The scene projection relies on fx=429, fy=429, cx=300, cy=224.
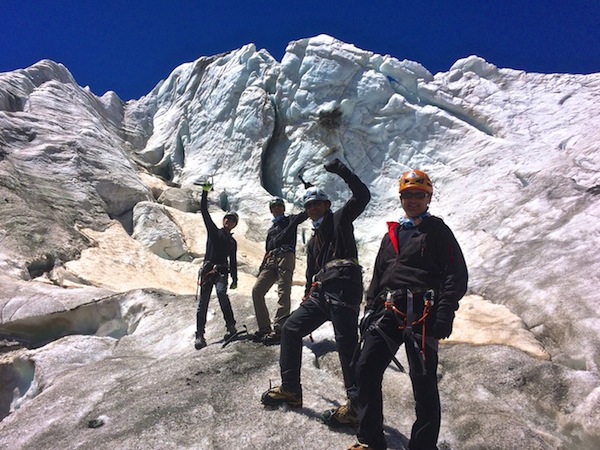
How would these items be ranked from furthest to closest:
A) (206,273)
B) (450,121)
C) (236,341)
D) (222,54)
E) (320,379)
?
1. (222,54)
2. (450,121)
3. (206,273)
4. (236,341)
5. (320,379)

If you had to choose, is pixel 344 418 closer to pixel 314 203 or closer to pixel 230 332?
pixel 314 203

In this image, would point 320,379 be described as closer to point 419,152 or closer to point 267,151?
point 419,152

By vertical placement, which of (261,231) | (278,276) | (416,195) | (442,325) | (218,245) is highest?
(261,231)

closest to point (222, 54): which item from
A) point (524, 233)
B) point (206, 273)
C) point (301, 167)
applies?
point (301, 167)

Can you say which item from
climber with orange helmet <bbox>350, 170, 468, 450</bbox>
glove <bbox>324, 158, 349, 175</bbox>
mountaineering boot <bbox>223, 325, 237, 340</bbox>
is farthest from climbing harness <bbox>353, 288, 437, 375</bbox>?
mountaineering boot <bbox>223, 325, 237, 340</bbox>

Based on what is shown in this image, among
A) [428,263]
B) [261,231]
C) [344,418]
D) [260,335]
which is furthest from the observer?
[261,231]

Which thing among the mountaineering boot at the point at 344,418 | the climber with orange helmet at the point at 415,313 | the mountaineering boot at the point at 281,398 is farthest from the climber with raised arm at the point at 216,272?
the climber with orange helmet at the point at 415,313

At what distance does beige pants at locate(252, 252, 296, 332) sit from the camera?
6.18 m

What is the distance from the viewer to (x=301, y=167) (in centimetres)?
2439

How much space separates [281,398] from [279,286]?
7.11ft

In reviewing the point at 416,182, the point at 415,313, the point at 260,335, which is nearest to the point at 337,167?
the point at 416,182

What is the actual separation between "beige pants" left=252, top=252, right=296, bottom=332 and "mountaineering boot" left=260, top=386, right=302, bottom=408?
6.05ft

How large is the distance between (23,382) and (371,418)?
246 inches

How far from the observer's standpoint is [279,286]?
626cm
